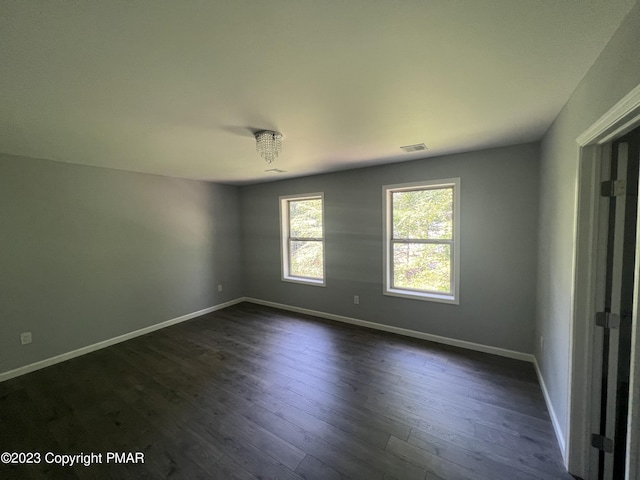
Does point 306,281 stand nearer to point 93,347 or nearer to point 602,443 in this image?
point 93,347

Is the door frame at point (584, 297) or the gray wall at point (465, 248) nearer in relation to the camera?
the door frame at point (584, 297)

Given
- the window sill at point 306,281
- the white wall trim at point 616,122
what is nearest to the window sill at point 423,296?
the window sill at point 306,281

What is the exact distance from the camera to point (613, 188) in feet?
4.55

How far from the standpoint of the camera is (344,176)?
12.6 feet

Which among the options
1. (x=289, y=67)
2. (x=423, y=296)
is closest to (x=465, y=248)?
(x=423, y=296)

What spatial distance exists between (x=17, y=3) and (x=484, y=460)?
3208 millimetres

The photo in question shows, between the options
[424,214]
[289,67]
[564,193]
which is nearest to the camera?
[289,67]

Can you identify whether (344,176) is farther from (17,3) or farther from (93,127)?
(17,3)

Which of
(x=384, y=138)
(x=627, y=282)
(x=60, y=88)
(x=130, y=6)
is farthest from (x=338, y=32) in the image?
(x=627, y=282)

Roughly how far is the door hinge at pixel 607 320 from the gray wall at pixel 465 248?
1.38m

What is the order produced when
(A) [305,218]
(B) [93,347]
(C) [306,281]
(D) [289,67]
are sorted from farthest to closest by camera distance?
(A) [305,218], (C) [306,281], (B) [93,347], (D) [289,67]

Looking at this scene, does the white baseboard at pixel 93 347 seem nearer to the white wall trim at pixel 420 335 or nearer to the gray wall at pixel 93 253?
the gray wall at pixel 93 253

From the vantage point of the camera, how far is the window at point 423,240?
3086 mm

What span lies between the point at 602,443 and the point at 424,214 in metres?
2.43
